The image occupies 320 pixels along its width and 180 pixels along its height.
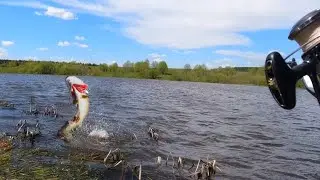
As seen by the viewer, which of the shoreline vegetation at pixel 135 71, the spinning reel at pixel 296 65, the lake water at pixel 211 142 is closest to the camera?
the spinning reel at pixel 296 65

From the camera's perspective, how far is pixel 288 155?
1747 cm

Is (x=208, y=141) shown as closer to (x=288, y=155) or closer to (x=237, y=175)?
(x=288, y=155)

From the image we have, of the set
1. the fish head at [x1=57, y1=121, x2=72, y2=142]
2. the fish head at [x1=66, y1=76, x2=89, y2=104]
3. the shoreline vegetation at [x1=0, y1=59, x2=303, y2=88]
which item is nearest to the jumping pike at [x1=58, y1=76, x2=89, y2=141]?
the fish head at [x1=66, y1=76, x2=89, y2=104]

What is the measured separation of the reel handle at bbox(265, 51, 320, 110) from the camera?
13.5ft

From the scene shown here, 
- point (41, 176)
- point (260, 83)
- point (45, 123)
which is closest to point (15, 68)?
point (260, 83)

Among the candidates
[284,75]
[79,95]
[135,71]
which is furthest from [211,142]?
[135,71]

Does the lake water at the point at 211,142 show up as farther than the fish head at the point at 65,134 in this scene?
No

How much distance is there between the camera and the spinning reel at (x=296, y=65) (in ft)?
13.4

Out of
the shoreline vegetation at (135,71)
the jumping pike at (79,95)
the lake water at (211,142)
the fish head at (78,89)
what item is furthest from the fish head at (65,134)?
the shoreline vegetation at (135,71)

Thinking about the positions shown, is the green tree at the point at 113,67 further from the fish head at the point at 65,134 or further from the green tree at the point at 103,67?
the fish head at the point at 65,134

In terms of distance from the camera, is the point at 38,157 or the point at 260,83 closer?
the point at 38,157

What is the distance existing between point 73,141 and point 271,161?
708cm

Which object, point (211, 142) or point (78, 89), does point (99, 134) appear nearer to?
point (211, 142)

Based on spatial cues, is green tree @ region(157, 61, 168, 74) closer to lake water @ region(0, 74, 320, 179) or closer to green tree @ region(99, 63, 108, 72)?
green tree @ region(99, 63, 108, 72)
